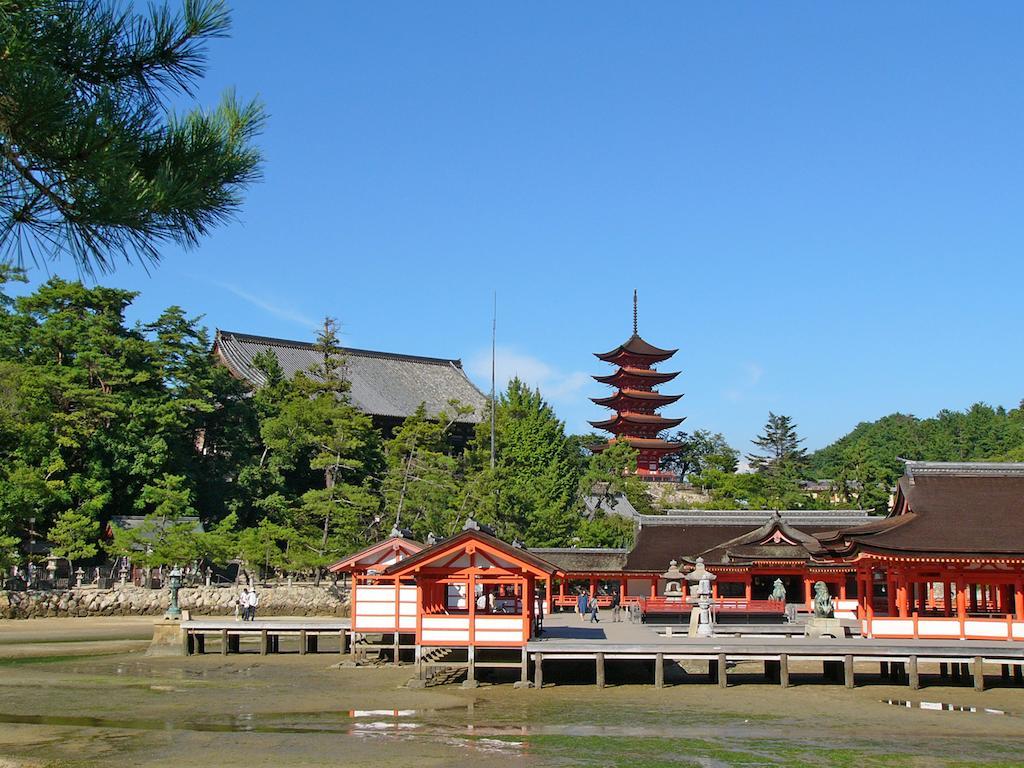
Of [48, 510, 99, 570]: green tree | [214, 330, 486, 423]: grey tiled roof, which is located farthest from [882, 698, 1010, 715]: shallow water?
[214, 330, 486, 423]: grey tiled roof

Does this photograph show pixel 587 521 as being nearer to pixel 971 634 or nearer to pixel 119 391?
→ pixel 119 391

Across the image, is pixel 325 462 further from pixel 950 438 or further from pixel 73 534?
pixel 950 438

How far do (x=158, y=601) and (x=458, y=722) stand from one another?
30208 mm

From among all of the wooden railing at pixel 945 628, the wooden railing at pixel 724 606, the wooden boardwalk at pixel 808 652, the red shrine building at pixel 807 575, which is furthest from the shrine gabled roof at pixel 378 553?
the wooden railing at pixel 945 628

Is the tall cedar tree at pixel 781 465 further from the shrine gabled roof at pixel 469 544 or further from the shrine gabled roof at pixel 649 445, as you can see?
the shrine gabled roof at pixel 469 544

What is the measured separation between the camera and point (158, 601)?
45062 mm

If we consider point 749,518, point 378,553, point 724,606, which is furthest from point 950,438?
point 378,553

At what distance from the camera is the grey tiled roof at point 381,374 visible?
63562 millimetres

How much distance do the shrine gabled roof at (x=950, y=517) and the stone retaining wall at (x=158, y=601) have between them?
82.2ft

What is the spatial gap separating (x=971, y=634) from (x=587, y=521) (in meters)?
28.2

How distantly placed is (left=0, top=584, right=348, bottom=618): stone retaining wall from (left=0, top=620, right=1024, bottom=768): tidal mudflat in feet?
58.9

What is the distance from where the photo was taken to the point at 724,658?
22625mm

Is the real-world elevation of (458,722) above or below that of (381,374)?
below

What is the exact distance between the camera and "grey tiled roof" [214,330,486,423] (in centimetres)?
6356
